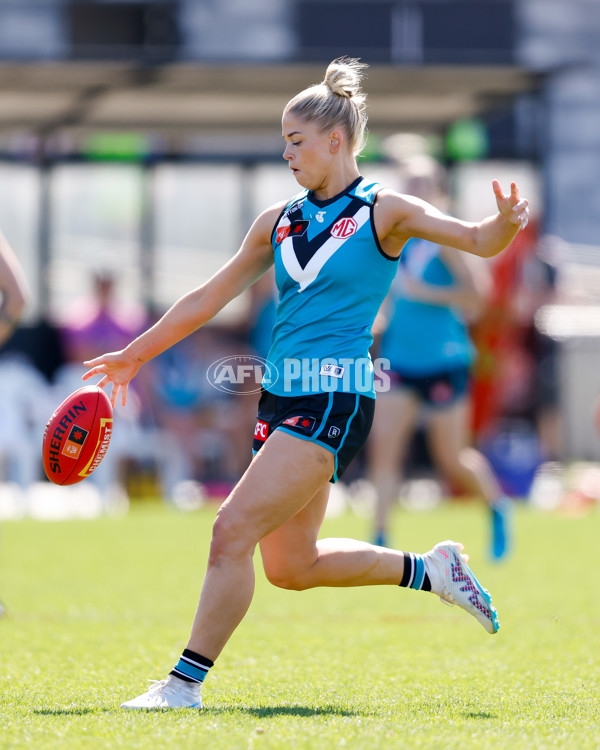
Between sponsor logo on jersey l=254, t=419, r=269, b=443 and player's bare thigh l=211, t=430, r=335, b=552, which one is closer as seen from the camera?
player's bare thigh l=211, t=430, r=335, b=552

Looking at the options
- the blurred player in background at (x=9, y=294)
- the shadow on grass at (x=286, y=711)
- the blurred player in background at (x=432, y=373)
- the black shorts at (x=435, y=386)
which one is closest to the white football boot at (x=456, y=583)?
the shadow on grass at (x=286, y=711)

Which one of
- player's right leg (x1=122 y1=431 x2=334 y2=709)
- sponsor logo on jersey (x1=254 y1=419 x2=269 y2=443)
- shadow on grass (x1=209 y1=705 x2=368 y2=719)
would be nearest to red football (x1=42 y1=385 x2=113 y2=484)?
sponsor logo on jersey (x1=254 y1=419 x2=269 y2=443)

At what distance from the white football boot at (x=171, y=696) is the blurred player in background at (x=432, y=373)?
14.7 feet

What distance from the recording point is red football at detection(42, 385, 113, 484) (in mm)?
4844

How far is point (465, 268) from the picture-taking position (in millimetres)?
8805

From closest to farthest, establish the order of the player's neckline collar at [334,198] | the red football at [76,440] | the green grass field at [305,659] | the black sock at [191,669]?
the green grass field at [305,659], the black sock at [191,669], the player's neckline collar at [334,198], the red football at [76,440]

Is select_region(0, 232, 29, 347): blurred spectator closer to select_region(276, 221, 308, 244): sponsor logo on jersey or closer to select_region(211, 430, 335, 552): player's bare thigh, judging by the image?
select_region(276, 221, 308, 244): sponsor logo on jersey

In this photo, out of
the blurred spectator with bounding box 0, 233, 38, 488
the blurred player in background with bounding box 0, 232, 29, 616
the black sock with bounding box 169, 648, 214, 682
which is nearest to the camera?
the black sock with bounding box 169, 648, 214, 682

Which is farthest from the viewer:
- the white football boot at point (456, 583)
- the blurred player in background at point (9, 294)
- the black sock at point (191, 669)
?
the blurred player in background at point (9, 294)

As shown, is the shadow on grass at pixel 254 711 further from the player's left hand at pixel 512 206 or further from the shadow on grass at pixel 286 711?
the player's left hand at pixel 512 206

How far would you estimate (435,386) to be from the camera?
890 cm

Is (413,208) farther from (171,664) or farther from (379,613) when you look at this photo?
(379,613)

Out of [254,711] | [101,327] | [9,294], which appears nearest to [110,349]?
[101,327]

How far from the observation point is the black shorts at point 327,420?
4.48 metres
